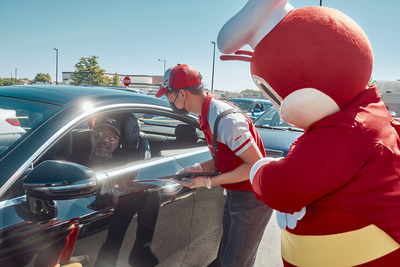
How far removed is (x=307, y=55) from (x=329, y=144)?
299mm

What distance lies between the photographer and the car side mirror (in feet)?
4.35

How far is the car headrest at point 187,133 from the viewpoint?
111 inches

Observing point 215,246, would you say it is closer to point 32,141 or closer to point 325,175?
point 32,141

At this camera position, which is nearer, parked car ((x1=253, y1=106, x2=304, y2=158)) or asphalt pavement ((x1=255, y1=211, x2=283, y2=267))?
asphalt pavement ((x1=255, y1=211, x2=283, y2=267))

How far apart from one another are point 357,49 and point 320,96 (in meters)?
0.19

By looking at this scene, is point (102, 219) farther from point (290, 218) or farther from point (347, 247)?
point (347, 247)


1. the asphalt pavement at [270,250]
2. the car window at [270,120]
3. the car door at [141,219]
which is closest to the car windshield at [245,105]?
the car window at [270,120]

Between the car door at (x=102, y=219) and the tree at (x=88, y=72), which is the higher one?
the tree at (x=88, y=72)

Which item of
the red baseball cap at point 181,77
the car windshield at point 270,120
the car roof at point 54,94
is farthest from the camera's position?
the car windshield at point 270,120

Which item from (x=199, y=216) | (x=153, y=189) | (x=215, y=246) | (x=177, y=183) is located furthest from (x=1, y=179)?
(x=215, y=246)

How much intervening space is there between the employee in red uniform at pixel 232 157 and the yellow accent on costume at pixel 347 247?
0.79 metres

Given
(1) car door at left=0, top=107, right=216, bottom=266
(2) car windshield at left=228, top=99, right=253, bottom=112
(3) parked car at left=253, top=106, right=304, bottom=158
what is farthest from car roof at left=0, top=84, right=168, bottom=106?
(2) car windshield at left=228, top=99, right=253, bottom=112

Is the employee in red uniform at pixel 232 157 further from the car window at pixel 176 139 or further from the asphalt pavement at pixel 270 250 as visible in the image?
the asphalt pavement at pixel 270 250

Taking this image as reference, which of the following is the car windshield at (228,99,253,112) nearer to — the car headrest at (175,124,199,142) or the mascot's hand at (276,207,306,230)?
the car headrest at (175,124,199,142)
